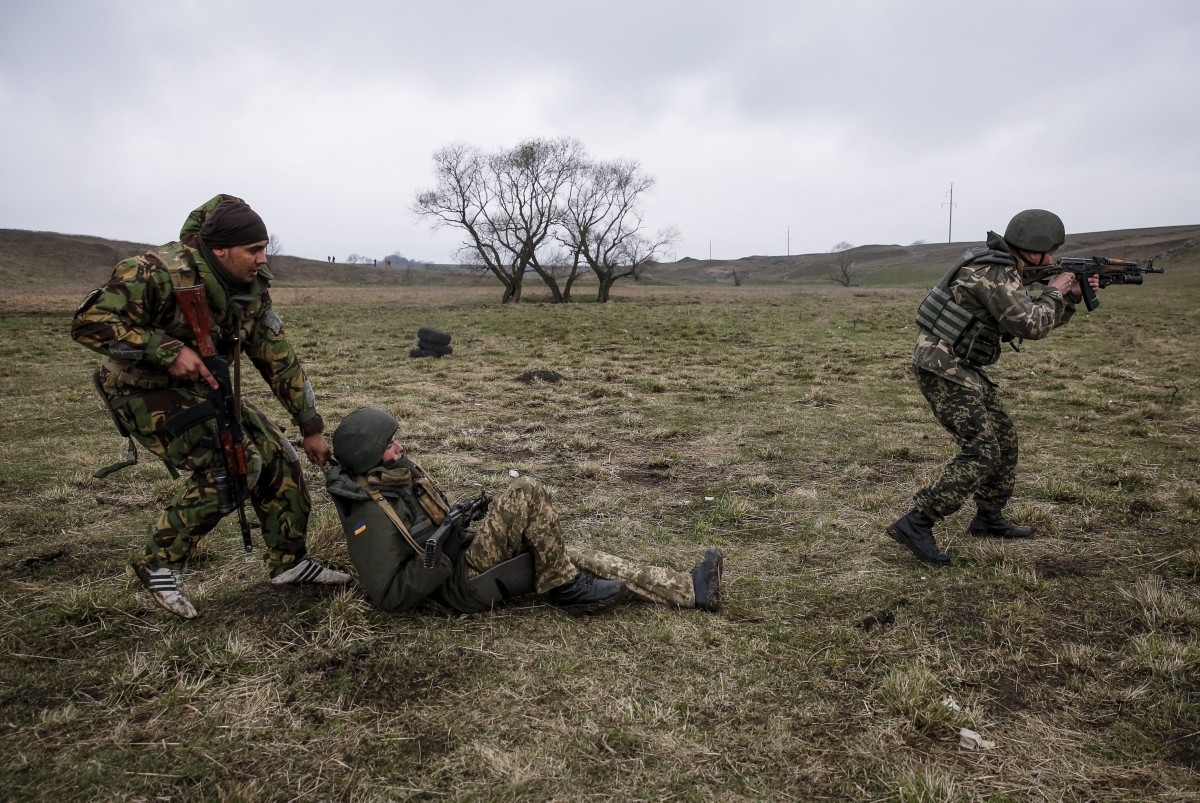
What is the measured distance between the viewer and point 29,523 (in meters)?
5.51

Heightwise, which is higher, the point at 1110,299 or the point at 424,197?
the point at 424,197

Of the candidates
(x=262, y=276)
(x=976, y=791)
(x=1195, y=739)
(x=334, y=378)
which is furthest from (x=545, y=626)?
(x=334, y=378)

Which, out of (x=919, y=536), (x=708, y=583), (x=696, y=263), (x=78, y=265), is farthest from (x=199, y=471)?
(x=696, y=263)

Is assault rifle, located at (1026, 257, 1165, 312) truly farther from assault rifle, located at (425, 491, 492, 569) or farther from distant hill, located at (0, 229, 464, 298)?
distant hill, located at (0, 229, 464, 298)

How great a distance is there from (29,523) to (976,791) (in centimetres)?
653

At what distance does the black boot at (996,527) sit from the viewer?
5.26 m

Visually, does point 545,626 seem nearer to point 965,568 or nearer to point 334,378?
point 965,568

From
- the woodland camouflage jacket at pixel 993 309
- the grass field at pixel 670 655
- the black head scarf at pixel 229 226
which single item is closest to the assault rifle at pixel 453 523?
the grass field at pixel 670 655

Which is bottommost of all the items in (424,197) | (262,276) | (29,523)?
(29,523)

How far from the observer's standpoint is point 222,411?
3672 millimetres

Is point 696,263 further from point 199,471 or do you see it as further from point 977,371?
point 199,471

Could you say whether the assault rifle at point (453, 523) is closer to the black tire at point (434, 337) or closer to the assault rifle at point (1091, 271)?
the assault rifle at point (1091, 271)

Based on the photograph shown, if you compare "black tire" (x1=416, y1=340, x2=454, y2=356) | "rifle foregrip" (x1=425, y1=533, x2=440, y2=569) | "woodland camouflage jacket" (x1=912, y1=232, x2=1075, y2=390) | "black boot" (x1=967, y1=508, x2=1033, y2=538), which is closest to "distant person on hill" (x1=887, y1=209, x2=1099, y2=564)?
"woodland camouflage jacket" (x1=912, y1=232, x2=1075, y2=390)

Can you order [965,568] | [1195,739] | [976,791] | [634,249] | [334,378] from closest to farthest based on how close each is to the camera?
[976,791]
[1195,739]
[965,568]
[334,378]
[634,249]
